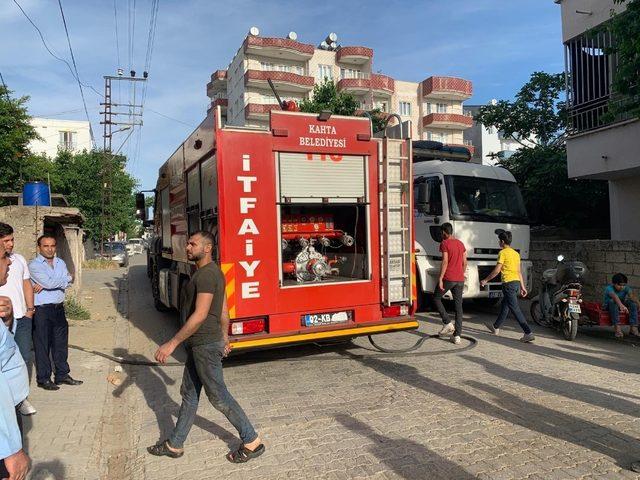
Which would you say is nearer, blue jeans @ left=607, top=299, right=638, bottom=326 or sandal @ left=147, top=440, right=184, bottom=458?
sandal @ left=147, top=440, right=184, bottom=458

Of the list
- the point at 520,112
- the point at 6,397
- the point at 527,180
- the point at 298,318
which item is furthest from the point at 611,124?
the point at 6,397

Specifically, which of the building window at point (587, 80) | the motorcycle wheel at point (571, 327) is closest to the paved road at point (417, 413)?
the motorcycle wheel at point (571, 327)

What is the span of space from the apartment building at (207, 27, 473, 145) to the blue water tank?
34445 millimetres

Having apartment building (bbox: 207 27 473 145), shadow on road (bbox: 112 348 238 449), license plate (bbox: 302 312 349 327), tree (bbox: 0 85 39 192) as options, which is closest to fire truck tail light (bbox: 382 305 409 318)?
license plate (bbox: 302 312 349 327)

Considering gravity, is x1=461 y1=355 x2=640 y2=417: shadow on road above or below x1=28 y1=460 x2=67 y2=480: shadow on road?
above

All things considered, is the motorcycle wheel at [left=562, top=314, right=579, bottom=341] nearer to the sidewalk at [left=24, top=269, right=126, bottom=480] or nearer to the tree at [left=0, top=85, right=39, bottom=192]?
the sidewalk at [left=24, top=269, right=126, bottom=480]

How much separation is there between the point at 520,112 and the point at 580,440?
15.6m

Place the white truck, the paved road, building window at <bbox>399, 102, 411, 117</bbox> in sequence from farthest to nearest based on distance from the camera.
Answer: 1. building window at <bbox>399, 102, 411, 117</bbox>
2. the white truck
3. the paved road

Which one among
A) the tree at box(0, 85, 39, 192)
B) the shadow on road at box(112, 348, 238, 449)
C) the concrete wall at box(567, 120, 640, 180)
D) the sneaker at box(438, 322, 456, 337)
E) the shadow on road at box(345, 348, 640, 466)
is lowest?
the shadow on road at box(112, 348, 238, 449)

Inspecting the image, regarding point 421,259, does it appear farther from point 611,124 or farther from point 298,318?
point 611,124

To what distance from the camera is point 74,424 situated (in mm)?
4723

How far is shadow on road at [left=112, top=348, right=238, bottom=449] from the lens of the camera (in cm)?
450

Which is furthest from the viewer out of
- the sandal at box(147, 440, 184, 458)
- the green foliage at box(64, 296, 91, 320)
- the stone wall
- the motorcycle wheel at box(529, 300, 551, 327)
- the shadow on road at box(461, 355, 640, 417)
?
the green foliage at box(64, 296, 91, 320)

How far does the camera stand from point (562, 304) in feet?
26.2
